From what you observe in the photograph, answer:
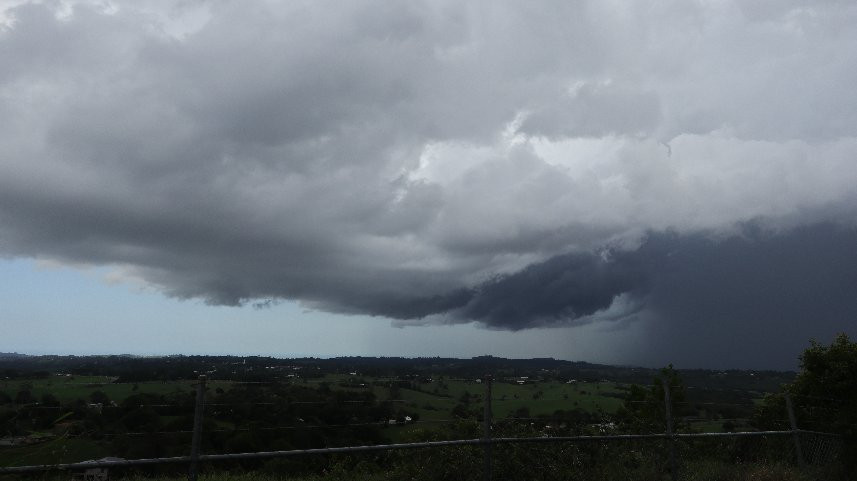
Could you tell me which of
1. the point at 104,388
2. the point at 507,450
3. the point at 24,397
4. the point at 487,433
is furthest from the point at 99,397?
the point at 507,450

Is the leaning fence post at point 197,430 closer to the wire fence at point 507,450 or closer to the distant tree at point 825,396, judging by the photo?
the wire fence at point 507,450

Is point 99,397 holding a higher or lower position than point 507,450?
higher

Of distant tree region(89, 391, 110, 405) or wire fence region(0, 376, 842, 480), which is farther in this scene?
distant tree region(89, 391, 110, 405)

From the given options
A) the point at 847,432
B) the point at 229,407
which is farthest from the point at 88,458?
the point at 847,432

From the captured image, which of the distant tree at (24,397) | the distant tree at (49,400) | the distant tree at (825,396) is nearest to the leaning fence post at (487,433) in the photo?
the distant tree at (49,400)

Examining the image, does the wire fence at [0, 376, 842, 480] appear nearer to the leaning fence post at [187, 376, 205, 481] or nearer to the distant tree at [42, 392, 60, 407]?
the leaning fence post at [187, 376, 205, 481]

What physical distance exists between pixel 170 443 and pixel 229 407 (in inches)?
25.7

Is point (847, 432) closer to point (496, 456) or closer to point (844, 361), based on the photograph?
point (844, 361)

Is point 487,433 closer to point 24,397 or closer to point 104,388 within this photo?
point 104,388

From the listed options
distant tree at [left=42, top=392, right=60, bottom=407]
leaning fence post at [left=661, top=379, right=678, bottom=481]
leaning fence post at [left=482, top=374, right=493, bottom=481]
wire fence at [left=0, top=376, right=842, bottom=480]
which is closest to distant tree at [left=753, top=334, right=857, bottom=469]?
wire fence at [left=0, top=376, right=842, bottom=480]

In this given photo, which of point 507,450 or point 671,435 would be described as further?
point 671,435

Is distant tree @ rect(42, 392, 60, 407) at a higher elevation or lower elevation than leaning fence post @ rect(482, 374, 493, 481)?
higher

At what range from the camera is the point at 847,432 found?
11.4 meters

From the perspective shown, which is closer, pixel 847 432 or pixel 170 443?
pixel 170 443
